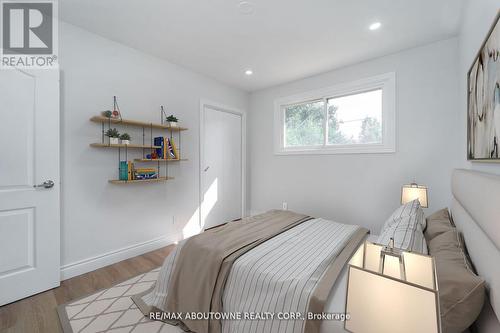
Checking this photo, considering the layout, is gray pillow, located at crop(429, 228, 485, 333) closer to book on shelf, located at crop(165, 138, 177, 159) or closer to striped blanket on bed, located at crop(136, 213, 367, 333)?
striped blanket on bed, located at crop(136, 213, 367, 333)

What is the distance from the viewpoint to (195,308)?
1406 millimetres

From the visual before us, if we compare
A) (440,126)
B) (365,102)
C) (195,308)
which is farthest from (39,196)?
(440,126)

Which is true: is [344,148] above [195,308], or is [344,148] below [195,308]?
above

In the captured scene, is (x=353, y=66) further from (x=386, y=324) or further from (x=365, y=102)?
(x=386, y=324)

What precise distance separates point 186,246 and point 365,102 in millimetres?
2889

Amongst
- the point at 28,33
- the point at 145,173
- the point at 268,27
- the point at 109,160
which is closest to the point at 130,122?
the point at 109,160

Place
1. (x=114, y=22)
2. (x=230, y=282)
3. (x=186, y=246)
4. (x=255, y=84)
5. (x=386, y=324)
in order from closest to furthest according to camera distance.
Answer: (x=386, y=324) → (x=230, y=282) → (x=186, y=246) → (x=114, y=22) → (x=255, y=84)

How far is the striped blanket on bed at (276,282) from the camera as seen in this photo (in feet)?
3.55

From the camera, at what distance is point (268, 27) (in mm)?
2201

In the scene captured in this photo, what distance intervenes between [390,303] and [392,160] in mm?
2604

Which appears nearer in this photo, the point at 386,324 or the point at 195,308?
the point at 386,324

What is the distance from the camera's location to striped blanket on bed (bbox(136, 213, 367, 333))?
3.55 ft

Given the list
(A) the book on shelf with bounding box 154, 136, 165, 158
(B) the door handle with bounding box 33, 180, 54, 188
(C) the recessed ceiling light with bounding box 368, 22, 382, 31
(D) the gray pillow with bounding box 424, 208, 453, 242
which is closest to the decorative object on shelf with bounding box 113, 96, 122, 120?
(A) the book on shelf with bounding box 154, 136, 165, 158

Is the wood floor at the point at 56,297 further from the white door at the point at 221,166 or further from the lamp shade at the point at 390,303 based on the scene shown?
the lamp shade at the point at 390,303
